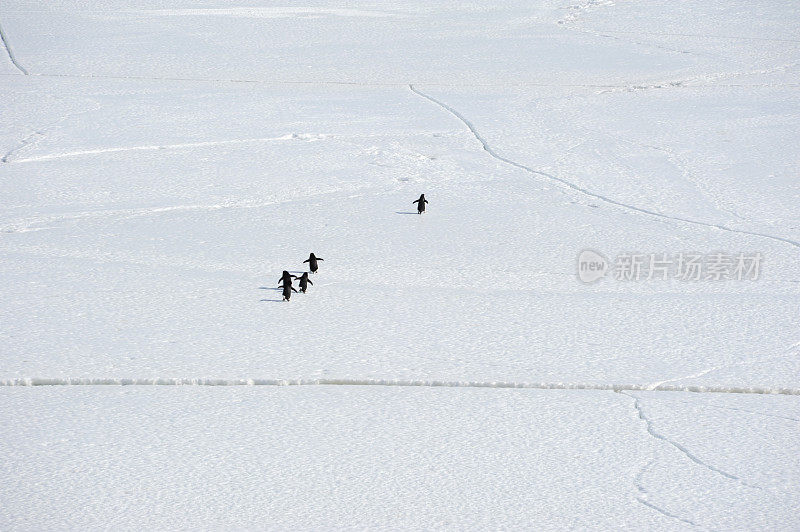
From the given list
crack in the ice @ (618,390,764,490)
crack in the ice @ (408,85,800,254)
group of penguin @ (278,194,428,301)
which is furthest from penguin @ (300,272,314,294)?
crack in the ice @ (408,85,800,254)

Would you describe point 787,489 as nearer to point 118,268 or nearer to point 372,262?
point 372,262

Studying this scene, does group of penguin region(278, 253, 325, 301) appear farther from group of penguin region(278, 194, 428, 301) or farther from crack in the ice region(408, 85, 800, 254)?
crack in the ice region(408, 85, 800, 254)

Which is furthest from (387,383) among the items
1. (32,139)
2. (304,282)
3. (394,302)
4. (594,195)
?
(32,139)

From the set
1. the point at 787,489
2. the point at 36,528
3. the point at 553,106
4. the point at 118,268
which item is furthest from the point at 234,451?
the point at 553,106

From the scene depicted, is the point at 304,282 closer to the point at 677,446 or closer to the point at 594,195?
the point at 677,446

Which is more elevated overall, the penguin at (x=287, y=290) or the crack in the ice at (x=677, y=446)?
the penguin at (x=287, y=290)

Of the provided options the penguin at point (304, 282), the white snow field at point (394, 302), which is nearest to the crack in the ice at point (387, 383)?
the white snow field at point (394, 302)

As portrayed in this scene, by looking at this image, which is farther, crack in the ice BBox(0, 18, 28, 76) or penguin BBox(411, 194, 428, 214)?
crack in the ice BBox(0, 18, 28, 76)

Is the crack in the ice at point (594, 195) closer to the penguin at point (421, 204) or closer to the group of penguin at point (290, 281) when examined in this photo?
the penguin at point (421, 204)

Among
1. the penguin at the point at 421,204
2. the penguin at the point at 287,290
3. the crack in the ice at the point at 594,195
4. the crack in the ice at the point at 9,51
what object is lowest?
the penguin at the point at 287,290
